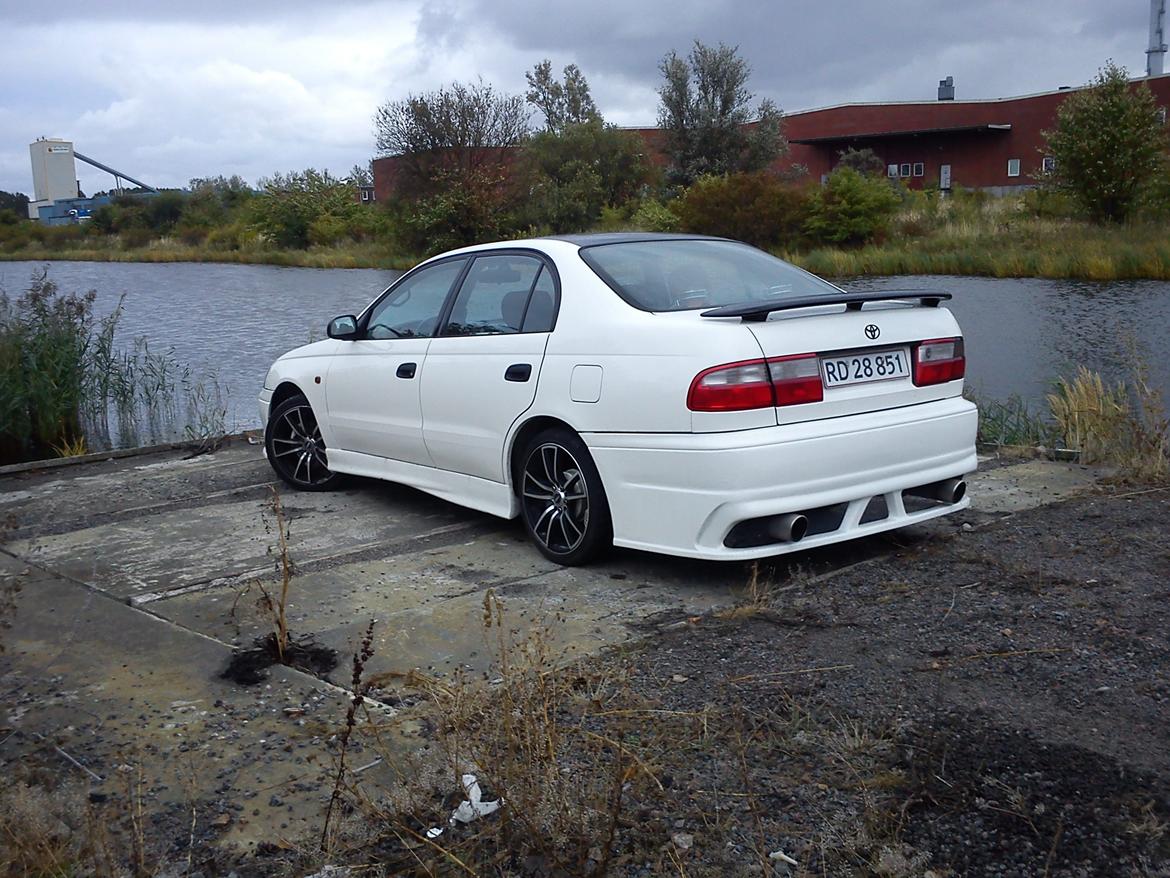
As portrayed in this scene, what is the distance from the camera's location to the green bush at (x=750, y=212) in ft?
104

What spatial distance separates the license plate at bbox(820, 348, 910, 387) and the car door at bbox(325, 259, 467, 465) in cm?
241

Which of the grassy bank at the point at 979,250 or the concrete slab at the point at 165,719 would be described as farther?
the grassy bank at the point at 979,250

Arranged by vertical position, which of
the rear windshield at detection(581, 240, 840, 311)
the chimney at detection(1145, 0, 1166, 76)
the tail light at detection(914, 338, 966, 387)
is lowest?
the tail light at detection(914, 338, 966, 387)

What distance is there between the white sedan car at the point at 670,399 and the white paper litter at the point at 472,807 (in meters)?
2.04

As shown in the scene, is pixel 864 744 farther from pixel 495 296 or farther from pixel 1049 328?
Result: pixel 1049 328

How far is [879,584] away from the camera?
525cm

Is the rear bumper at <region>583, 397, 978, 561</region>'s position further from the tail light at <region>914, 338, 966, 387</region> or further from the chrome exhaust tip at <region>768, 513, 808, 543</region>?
the tail light at <region>914, 338, 966, 387</region>

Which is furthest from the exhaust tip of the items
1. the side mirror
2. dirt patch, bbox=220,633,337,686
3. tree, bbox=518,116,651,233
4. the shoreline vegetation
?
tree, bbox=518,116,651,233

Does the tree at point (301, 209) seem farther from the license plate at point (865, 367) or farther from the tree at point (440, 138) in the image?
the license plate at point (865, 367)

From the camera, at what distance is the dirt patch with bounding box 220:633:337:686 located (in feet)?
14.3

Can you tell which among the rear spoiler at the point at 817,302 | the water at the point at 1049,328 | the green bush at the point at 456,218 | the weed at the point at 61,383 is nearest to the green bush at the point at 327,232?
the green bush at the point at 456,218

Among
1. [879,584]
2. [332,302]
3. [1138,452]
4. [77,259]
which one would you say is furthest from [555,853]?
[77,259]

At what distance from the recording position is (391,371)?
22.6 feet

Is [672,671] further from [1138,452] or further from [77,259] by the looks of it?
[77,259]
